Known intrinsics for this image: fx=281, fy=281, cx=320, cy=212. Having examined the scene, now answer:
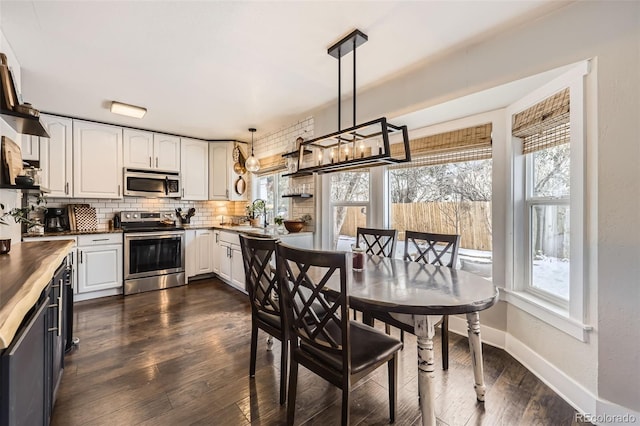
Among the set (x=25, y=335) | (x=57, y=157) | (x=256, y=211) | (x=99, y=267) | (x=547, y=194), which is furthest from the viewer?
(x=256, y=211)

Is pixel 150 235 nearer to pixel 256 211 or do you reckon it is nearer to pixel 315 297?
pixel 256 211

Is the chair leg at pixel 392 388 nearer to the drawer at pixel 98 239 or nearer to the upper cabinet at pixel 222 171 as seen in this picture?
the drawer at pixel 98 239

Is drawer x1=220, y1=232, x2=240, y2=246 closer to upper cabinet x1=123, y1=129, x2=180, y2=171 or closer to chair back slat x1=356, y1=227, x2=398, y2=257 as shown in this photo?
upper cabinet x1=123, y1=129, x2=180, y2=171

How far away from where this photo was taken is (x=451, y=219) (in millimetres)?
2814

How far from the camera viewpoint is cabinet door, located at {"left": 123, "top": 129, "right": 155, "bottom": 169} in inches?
168

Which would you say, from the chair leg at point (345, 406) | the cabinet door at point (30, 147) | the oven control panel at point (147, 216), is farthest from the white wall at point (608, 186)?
the cabinet door at point (30, 147)

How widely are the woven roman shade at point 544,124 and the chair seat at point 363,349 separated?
185cm

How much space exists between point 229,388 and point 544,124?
2.94 m

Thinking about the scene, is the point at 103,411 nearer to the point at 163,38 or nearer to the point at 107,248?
the point at 163,38

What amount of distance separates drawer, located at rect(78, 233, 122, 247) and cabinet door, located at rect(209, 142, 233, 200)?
154 cm

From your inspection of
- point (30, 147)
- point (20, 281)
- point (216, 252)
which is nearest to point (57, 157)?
point (30, 147)

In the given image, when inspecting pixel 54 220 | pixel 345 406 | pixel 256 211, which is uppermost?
pixel 256 211

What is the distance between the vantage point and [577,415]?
1.65 meters

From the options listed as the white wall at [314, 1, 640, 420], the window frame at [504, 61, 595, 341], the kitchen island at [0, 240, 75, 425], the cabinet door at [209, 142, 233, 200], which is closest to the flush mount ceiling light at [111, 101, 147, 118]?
the cabinet door at [209, 142, 233, 200]
